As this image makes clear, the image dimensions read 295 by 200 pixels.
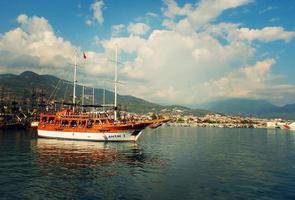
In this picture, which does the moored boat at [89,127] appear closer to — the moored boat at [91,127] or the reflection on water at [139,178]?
the moored boat at [91,127]

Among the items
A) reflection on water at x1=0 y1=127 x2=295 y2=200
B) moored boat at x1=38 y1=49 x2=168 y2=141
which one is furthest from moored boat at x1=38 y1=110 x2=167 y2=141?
reflection on water at x1=0 y1=127 x2=295 y2=200

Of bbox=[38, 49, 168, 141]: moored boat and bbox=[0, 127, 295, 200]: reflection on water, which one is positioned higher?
bbox=[38, 49, 168, 141]: moored boat

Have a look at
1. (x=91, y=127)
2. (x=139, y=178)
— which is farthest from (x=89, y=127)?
(x=139, y=178)

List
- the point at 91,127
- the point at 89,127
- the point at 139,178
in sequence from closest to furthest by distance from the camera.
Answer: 1. the point at 139,178
2. the point at 91,127
3. the point at 89,127

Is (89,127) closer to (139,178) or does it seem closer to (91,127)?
(91,127)

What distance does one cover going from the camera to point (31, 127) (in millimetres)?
139250

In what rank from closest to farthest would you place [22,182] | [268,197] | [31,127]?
1. [268,197]
2. [22,182]
3. [31,127]

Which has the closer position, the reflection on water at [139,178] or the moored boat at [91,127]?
the reflection on water at [139,178]

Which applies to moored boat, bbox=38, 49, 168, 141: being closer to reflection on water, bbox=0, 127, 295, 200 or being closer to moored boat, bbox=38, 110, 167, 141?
moored boat, bbox=38, 110, 167, 141

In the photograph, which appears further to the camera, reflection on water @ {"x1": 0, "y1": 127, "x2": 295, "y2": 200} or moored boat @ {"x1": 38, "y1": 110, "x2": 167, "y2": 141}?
moored boat @ {"x1": 38, "y1": 110, "x2": 167, "y2": 141}

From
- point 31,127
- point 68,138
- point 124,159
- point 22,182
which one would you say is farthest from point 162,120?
point 31,127

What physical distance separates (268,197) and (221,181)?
665 cm

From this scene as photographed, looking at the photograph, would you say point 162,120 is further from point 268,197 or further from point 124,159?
point 268,197

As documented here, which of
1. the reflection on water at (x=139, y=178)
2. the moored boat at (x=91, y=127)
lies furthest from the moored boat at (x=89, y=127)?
the reflection on water at (x=139, y=178)
